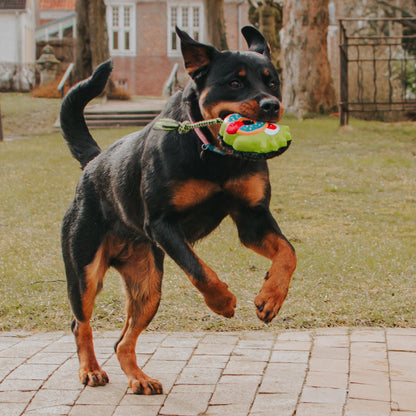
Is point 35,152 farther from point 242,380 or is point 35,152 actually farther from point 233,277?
point 242,380

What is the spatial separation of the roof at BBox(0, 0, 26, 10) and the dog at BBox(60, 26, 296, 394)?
39353mm

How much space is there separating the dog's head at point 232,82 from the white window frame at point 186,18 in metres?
43.8

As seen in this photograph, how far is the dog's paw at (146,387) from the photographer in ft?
14.0

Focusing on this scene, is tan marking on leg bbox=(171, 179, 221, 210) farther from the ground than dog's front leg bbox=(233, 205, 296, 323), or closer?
farther from the ground

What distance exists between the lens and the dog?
3.82 m

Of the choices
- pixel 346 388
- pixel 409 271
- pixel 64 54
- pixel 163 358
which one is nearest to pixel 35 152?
pixel 409 271

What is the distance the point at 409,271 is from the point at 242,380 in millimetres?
3307

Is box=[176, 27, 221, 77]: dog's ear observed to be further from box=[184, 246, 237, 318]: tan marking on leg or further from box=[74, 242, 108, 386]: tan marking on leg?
box=[74, 242, 108, 386]: tan marking on leg

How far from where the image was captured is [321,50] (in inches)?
811

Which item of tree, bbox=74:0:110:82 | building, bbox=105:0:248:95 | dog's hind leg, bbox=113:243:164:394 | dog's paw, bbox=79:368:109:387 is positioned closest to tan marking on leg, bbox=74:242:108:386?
dog's paw, bbox=79:368:109:387

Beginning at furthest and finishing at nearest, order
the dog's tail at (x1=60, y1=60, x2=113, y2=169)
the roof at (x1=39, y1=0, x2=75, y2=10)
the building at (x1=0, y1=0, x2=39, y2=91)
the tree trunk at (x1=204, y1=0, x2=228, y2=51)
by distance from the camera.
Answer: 1. the roof at (x1=39, y1=0, x2=75, y2=10)
2. the building at (x1=0, y1=0, x2=39, y2=91)
3. the tree trunk at (x1=204, y1=0, x2=228, y2=51)
4. the dog's tail at (x1=60, y1=60, x2=113, y2=169)

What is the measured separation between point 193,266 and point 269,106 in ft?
2.93

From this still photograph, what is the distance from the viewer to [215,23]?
2438cm

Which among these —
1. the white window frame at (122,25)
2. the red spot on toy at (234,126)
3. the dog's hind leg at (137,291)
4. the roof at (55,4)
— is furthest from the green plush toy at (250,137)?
the roof at (55,4)
